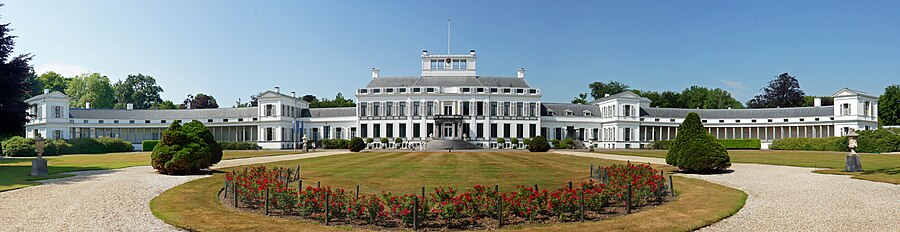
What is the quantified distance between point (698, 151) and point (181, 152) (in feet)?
69.1

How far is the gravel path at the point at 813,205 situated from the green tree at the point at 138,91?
99.4 meters

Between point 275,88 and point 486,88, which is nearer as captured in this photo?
point 486,88

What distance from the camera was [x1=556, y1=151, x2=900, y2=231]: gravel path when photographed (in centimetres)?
1150

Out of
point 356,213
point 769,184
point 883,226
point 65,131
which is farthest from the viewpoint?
point 65,131

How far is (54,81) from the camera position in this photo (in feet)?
306

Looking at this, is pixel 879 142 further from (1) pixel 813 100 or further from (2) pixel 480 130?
(1) pixel 813 100

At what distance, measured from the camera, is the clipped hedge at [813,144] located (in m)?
52.2

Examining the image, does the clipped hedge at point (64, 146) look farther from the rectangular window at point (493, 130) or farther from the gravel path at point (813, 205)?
the gravel path at point (813, 205)

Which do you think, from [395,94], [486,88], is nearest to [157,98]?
[395,94]

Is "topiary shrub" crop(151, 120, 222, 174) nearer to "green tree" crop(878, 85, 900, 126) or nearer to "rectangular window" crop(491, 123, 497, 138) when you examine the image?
"rectangular window" crop(491, 123, 497, 138)

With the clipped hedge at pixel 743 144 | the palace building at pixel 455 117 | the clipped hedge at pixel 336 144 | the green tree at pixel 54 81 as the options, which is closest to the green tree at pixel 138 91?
the green tree at pixel 54 81

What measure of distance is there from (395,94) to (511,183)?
48987 millimetres

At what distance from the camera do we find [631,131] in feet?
230

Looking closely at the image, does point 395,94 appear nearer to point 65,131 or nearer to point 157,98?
point 65,131
